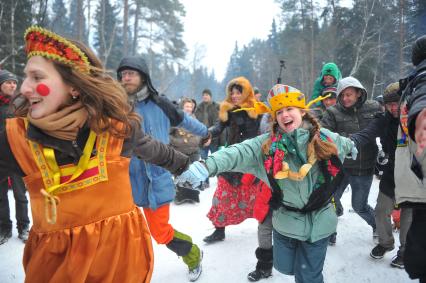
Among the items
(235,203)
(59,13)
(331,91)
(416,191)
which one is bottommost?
(235,203)

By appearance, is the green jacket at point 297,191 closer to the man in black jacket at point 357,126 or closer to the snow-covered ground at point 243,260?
the snow-covered ground at point 243,260

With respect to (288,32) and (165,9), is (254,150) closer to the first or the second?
(165,9)

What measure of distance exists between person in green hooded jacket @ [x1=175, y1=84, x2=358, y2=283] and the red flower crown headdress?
1.11 meters

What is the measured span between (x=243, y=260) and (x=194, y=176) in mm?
2070

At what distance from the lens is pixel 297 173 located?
7.13 ft

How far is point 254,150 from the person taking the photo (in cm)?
238

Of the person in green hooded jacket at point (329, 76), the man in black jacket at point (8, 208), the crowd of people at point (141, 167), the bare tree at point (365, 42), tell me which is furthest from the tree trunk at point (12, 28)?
the bare tree at point (365, 42)

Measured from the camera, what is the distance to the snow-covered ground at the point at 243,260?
10.3 ft

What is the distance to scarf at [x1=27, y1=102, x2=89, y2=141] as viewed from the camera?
4.47 feet

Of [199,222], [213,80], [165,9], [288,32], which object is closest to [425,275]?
[199,222]

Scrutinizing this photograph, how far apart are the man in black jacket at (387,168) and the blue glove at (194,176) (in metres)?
1.70

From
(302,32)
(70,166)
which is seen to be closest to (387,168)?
(70,166)

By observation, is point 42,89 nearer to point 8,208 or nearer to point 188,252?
point 188,252

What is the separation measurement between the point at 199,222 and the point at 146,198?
2142 mm
